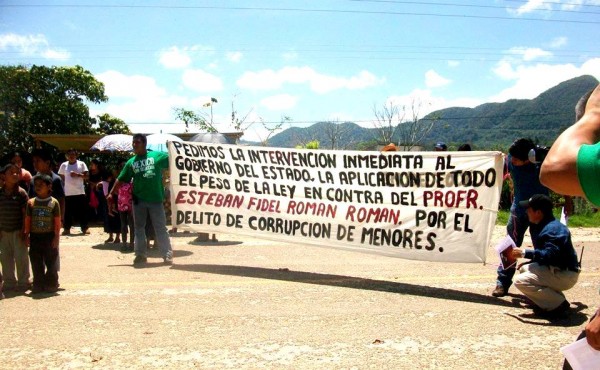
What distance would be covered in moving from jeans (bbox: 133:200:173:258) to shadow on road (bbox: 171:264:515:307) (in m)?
0.39

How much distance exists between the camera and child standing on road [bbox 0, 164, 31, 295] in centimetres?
659

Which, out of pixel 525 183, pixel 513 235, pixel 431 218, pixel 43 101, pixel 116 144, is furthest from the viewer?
pixel 43 101

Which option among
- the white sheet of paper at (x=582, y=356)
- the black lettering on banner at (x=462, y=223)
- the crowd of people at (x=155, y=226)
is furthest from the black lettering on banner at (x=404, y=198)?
the white sheet of paper at (x=582, y=356)

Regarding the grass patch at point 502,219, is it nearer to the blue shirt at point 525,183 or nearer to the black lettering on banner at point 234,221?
the blue shirt at point 525,183

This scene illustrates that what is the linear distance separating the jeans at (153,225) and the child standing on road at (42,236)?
6.14 ft

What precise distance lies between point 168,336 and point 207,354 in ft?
1.99

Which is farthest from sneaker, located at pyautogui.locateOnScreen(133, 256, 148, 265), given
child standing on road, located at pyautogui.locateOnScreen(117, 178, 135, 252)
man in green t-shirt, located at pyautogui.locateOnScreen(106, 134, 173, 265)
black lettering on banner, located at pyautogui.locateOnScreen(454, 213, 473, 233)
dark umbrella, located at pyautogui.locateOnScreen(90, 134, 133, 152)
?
dark umbrella, located at pyautogui.locateOnScreen(90, 134, 133, 152)

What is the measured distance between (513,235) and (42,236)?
592cm

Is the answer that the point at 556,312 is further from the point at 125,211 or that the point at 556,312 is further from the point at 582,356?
the point at 125,211

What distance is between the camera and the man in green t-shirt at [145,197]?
836 centimetres

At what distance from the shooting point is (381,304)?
592 centimetres

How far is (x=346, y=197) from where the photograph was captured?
760 cm

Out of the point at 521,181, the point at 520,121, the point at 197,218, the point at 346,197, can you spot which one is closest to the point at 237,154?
the point at 197,218

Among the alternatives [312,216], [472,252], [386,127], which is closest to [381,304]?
[472,252]
